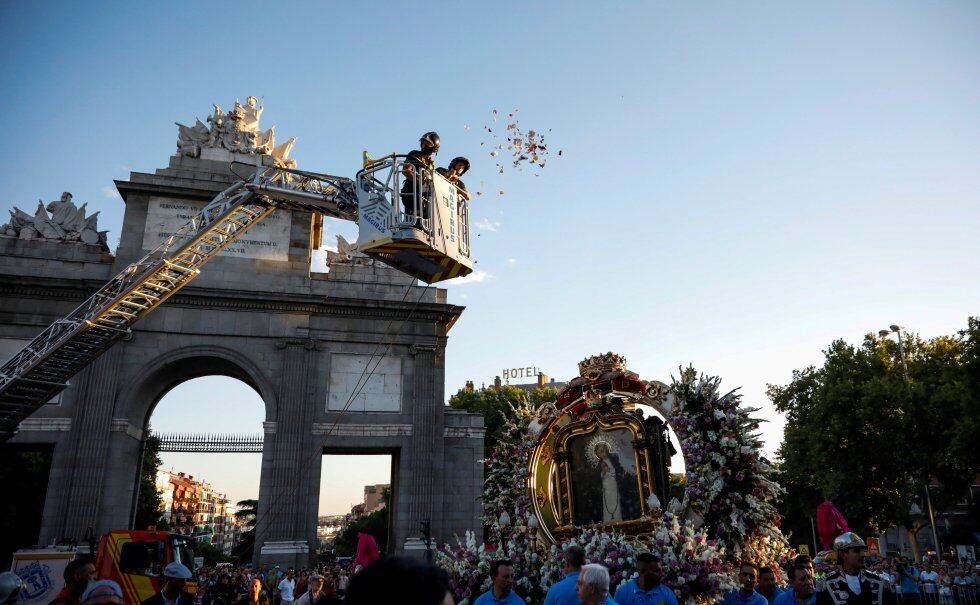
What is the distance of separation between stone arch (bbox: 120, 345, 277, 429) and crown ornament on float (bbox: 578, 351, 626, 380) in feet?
55.9

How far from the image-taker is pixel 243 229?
62.7ft

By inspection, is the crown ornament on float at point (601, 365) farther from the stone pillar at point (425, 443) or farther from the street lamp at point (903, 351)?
the street lamp at point (903, 351)

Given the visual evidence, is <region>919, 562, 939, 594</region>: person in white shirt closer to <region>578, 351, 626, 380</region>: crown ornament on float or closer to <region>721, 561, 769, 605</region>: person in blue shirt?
<region>578, 351, 626, 380</region>: crown ornament on float

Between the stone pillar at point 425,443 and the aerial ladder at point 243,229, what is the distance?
462 inches

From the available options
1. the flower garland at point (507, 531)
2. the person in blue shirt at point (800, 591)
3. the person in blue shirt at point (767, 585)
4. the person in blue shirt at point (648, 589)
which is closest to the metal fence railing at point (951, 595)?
the flower garland at point (507, 531)

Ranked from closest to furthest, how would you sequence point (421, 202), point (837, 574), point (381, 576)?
point (381, 576) < point (837, 574) < point (421, 202)

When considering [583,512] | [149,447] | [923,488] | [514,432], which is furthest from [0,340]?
[923,488]

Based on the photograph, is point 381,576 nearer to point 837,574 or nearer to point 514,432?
point 837,574

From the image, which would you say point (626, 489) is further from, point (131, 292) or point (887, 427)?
point (887, 427)

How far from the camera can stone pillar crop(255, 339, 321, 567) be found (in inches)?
1001

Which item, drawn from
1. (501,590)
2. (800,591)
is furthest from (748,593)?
(501,590)

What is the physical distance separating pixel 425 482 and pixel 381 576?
2657cm

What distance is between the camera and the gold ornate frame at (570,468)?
1323cm

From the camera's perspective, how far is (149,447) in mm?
29562
